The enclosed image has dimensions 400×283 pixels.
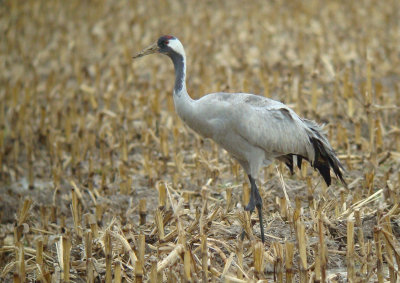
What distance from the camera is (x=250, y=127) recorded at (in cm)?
520

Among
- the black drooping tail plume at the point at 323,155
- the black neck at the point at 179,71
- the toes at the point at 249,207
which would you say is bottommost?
the toes at the point at 249,207

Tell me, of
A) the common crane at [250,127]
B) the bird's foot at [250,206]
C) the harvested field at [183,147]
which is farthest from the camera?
the bird's foot at [250,206]

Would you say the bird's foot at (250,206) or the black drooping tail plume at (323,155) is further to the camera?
the black drooping tail plume at (323,155)

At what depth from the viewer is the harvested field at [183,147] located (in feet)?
15.1

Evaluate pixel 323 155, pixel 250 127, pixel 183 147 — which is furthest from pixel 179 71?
pixel 183 147

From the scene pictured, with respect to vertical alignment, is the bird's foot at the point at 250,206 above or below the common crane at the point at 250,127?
below

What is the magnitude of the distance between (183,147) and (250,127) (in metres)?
2.36

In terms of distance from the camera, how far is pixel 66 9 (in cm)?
1302

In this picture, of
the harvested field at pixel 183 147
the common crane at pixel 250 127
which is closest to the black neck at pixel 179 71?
the common crane at pixel 250 127

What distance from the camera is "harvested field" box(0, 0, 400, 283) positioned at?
461cm

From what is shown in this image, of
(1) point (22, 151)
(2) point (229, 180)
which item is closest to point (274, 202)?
(2) point (229, 180)

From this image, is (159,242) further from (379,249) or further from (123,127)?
(123,127)

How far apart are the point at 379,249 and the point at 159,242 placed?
1.46 metres

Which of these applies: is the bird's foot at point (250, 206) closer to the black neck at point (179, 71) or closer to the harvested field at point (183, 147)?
the harvested field at point (183, 147)
